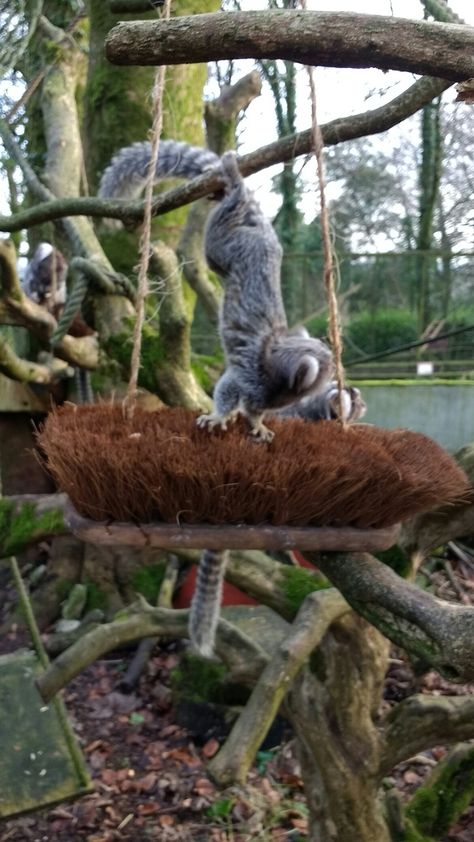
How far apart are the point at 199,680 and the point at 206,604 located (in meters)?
2.35

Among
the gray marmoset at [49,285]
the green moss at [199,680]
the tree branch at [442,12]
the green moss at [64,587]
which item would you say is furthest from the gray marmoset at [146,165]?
the green moss at [64,587]

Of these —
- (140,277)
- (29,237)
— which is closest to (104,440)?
(140,277)

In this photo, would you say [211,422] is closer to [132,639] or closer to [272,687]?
[272,687]

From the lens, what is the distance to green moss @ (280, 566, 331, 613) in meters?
3.26

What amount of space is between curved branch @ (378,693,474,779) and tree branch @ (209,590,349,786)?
0.43m

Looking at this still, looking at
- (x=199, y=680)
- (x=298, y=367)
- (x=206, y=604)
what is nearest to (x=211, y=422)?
(x=298, y=367)

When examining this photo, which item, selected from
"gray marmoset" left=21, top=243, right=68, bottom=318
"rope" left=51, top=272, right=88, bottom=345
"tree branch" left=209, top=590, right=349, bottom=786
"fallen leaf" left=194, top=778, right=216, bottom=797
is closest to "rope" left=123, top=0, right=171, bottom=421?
"tree branch" left=209, top=590, right=349, bottom=786

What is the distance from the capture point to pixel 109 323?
3768 mm

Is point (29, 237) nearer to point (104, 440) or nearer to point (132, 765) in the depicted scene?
point (132, 765)

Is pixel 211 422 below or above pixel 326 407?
above

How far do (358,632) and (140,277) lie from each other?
1.71 m

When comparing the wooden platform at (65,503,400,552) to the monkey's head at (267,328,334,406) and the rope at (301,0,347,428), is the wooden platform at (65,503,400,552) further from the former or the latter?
the monkey's head at (267,328,334,406)

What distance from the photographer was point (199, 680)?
480 cm

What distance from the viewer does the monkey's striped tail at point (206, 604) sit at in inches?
104
